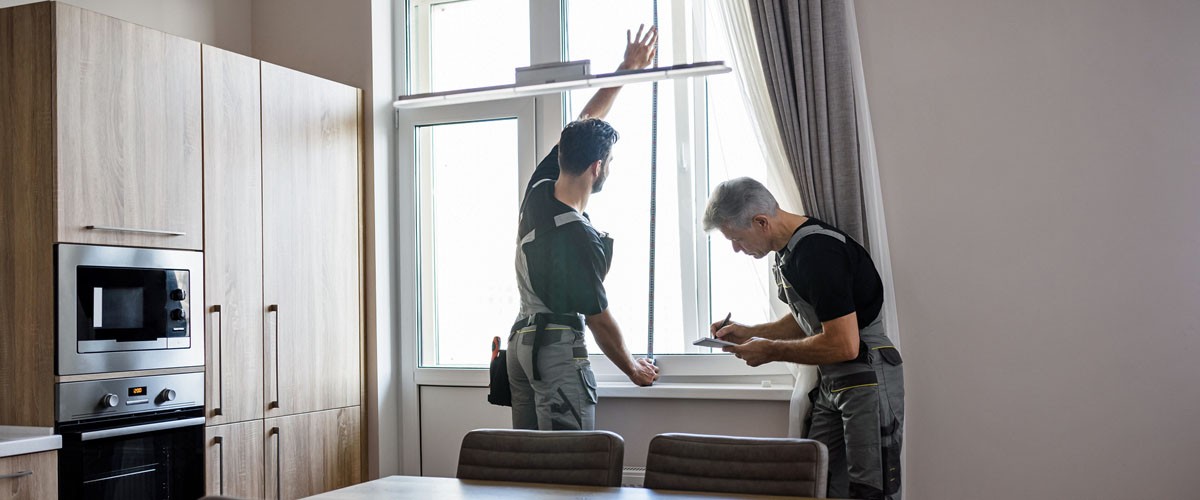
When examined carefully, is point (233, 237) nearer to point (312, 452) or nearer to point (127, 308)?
point (127, 308)

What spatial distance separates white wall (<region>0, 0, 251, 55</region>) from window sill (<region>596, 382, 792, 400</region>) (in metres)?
2.23

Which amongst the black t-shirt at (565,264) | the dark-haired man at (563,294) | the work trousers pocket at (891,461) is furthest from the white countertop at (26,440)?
the work trousers pocket at (891,461)

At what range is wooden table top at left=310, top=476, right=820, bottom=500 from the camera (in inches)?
85.3

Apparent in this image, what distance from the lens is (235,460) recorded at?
352 centimetres

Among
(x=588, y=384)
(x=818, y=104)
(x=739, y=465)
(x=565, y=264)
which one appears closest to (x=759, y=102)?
(x=818, y=104)

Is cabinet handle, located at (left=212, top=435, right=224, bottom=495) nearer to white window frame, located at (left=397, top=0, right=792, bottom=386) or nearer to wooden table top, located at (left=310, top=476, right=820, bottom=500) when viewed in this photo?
white window frame, located at (left=397, top=0, right=792, bottom=386)

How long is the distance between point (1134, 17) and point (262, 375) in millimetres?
3224

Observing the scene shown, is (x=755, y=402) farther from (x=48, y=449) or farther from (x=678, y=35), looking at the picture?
(x=48, y=449)

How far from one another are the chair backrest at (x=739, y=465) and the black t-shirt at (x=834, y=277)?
0.59m

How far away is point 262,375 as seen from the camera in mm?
3623

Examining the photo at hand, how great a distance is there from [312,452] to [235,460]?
37 centimetres

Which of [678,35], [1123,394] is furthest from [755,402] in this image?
[678,35]

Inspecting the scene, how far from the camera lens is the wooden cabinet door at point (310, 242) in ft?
12.1

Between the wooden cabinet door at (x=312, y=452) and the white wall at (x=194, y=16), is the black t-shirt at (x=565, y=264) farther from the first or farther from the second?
the white wall at (x=194, y=16)
